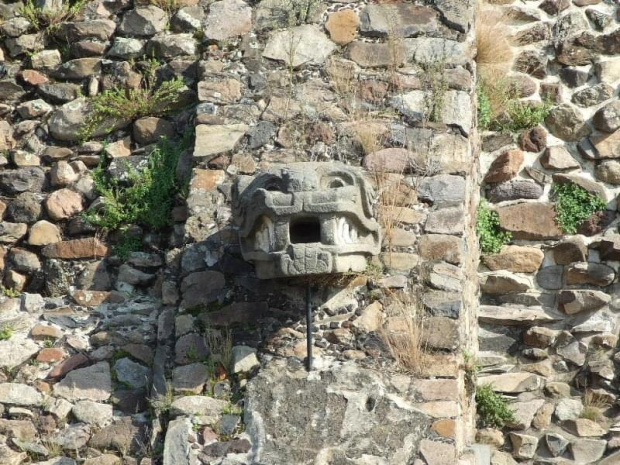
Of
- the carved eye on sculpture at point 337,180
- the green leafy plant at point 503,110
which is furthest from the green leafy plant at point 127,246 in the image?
the green leafy plant at point 503,110

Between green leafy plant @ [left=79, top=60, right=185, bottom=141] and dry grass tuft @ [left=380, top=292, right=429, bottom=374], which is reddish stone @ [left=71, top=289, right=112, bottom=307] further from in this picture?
dry grass tuft @ [left=380, top=292, right=429, bottom=374]

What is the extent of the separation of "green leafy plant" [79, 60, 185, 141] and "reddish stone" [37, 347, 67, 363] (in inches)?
57.9

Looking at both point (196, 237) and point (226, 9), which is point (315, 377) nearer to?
point (196, 237)

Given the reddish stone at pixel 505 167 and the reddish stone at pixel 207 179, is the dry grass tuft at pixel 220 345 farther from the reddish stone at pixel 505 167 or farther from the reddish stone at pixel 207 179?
the reddish stone at pixel 505 167

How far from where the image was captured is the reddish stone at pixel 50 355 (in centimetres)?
718

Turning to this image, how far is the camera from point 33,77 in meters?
8.48

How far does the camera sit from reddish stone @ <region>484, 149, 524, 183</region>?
26.8ft

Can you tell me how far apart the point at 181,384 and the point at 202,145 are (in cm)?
142

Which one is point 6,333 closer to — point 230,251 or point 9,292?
point 9,292

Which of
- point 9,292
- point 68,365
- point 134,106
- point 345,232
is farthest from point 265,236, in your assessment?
point 134,106

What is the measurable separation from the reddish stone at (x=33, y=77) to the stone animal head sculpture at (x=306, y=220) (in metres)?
2.30

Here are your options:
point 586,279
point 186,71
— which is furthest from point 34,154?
point 586,279

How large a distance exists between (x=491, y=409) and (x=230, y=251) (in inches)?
62.8

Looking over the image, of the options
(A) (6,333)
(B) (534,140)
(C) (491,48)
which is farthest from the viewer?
(C) (491,48)
